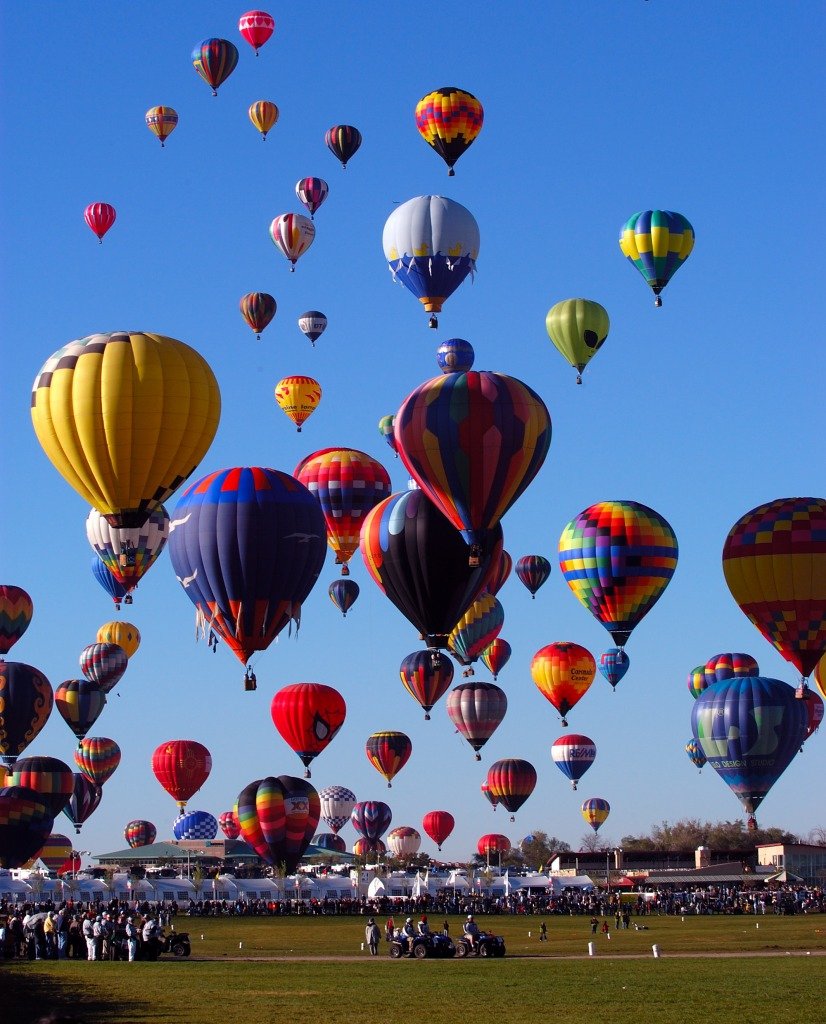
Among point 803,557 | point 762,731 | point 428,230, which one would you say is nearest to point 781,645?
point 803,557

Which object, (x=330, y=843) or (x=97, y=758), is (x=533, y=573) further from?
(x=330, y=843)

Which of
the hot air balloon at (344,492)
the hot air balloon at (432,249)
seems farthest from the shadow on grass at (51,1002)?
the hot air balloon at (344,492)

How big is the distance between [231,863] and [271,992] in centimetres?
8795

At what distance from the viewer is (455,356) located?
190ft

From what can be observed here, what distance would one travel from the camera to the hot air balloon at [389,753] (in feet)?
227

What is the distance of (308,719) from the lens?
187 ft

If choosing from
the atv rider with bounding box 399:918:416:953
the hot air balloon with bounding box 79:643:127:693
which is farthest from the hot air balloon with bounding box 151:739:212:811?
the atv rider with bounding box 399:918:416:953

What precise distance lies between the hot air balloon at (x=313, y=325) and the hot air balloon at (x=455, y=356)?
18.6 ft

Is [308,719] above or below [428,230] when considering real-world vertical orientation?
below

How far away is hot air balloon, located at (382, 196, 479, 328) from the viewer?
46.5m

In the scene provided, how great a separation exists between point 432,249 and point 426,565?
1025cm

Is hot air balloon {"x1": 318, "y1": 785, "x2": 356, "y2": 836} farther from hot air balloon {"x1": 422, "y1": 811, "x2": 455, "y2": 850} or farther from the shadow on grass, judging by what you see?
the shadow on grass

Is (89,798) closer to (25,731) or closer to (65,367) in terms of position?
(25,731)

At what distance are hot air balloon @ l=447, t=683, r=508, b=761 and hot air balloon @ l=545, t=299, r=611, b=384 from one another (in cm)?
1647
